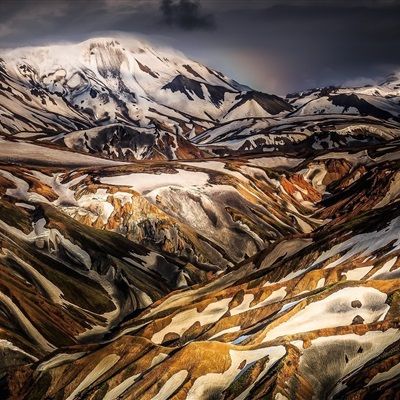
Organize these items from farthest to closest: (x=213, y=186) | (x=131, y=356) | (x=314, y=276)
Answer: (x=213, y=186)
(x=314, y=276)
(x=131, y=356)

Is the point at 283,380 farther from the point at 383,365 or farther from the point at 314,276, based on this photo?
the point at 314,276

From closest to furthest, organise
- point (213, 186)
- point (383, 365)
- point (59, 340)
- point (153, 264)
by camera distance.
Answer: point (383, 365), point (59, 340), point (153, 264), point (213, 186)

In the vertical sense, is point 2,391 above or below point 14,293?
above

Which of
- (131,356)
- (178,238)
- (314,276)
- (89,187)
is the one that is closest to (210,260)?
(178,238)

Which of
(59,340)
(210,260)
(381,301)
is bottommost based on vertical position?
(210,260)

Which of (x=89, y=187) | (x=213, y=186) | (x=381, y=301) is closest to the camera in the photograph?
(x=381, y=301)

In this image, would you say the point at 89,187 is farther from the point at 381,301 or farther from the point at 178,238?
the point at 381,301

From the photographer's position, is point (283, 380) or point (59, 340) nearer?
point (283, 380)

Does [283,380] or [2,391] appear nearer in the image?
[283,380]

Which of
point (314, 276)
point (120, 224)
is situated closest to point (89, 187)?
point (120, 224)
